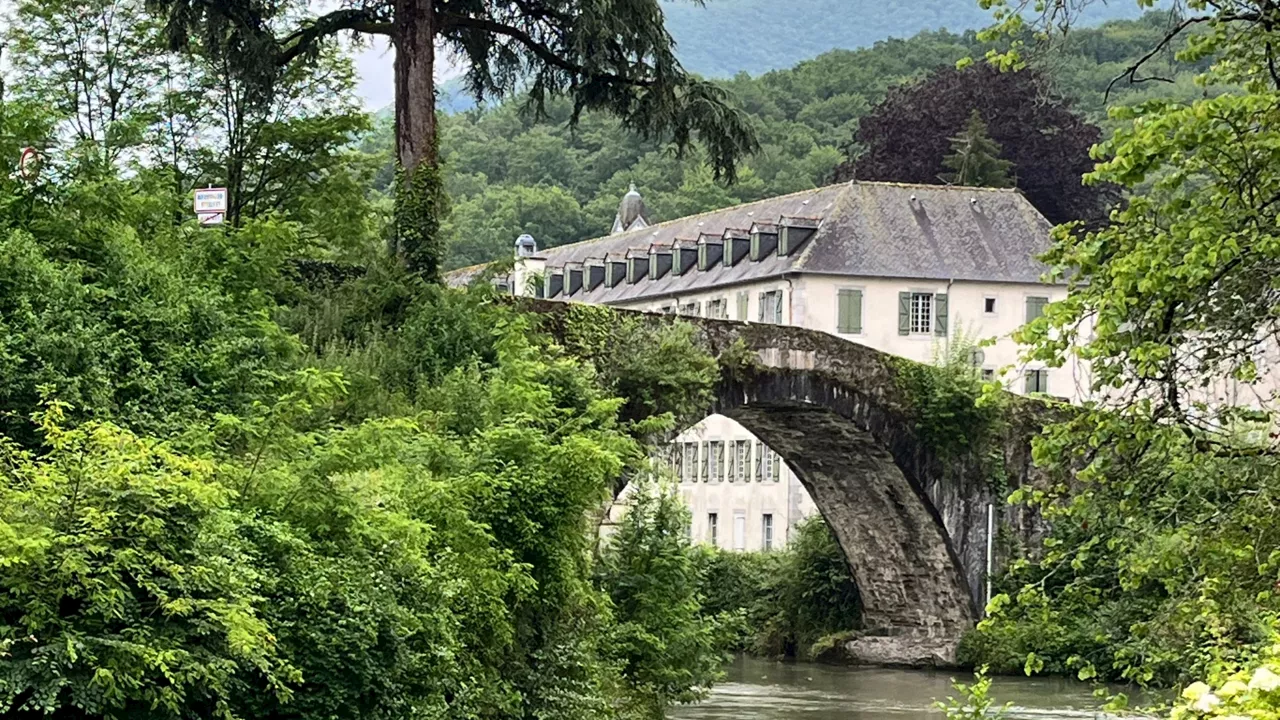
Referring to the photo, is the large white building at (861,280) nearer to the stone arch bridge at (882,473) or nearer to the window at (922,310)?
the window at (922,310)

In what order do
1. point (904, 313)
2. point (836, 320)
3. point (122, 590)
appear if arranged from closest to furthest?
point (122, 590) → point (836, 320) → point (904, 313)

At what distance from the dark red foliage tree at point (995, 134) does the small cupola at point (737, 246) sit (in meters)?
4.97

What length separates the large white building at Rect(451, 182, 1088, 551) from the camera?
1783 inches

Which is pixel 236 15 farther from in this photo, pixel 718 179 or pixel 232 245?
pixel 718 179

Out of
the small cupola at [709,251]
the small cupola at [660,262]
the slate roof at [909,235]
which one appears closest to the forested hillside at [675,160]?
the small cupola at [660,262]

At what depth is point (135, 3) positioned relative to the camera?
2331cm

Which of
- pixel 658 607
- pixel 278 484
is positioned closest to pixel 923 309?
pixel 658 607

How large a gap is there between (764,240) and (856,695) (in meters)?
20.9

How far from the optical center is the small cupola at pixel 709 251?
4938 cm

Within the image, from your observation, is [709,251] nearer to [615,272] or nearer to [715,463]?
[615,272]

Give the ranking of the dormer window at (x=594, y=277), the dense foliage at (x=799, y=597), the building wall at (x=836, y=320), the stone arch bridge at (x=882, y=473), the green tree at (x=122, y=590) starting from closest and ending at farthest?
the green tree at (x=122, y=590) → the stone arch bridge at (x=882, y=473) → the dense foliage at (x=799, y=597) → the building wall at (x=836, y=320) → the dormer window at (x=594, y=277)

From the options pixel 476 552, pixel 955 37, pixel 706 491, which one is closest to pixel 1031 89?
pixel 706 491

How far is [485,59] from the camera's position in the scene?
22.3m

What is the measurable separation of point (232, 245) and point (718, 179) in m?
6.51
